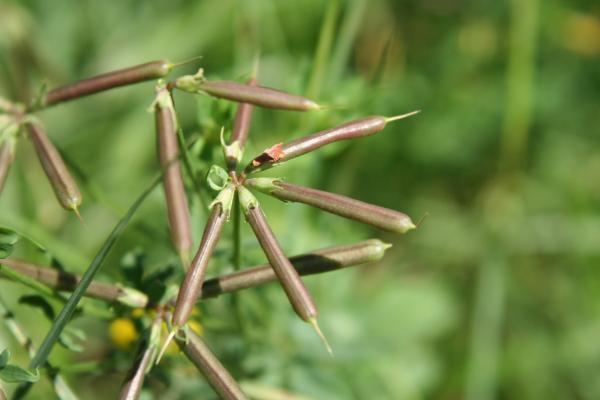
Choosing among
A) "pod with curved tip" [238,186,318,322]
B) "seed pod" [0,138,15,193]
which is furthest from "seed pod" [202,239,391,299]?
"seed pod" [0,138,15,193]

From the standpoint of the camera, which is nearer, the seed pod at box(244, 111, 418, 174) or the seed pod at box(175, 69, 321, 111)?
the seed pod at box(244, 111, 418, 174)

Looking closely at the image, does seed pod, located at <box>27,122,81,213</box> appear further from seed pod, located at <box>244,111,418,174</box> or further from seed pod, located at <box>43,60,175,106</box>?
seed pod, located at <box>244,111,418,174</box>

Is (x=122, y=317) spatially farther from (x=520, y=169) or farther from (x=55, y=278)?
(x=520, y=169)

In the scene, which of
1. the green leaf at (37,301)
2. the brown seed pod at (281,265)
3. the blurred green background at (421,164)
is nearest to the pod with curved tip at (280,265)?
the brown seed pod at (281,265)

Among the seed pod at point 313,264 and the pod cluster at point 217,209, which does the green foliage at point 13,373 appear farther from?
the seed pod at point 313,264

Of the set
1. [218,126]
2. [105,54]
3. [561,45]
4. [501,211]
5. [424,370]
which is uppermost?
[561,45]

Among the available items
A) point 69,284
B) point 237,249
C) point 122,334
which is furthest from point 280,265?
point 122,334

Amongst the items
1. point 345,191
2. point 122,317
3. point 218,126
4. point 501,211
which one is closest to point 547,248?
point 501,211
